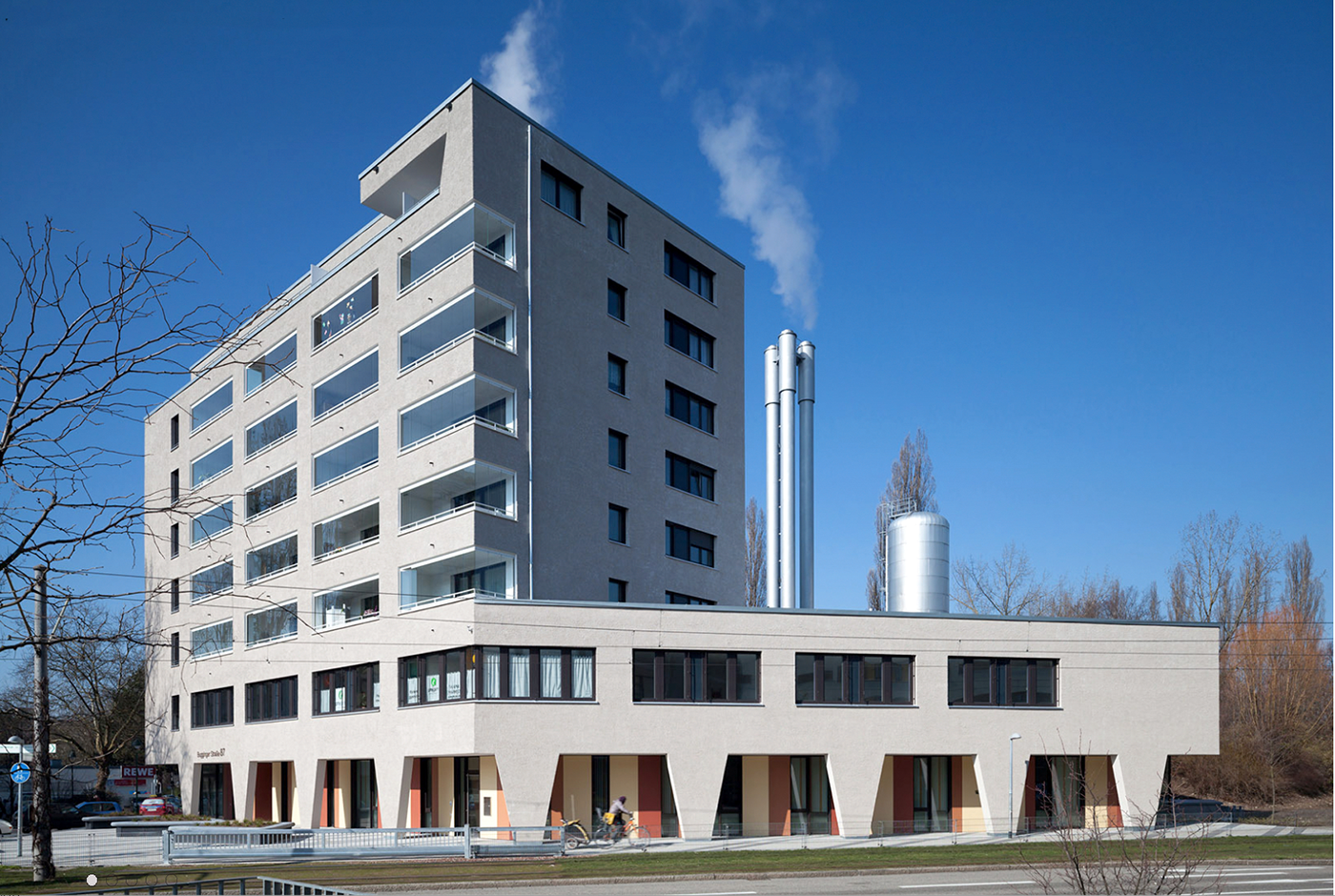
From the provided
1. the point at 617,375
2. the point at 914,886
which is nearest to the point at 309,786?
the point at 617,375

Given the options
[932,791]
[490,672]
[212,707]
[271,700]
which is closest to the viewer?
[490,672]

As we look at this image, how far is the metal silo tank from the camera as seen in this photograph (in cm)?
4753

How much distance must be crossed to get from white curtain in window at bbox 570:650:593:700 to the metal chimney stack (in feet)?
60.4

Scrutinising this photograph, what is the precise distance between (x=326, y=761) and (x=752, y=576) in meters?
35.1

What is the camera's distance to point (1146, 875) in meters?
10.9

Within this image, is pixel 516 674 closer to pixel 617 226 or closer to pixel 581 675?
pixel 581 675

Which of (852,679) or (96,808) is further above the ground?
(852,679)

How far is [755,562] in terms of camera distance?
77688 mm

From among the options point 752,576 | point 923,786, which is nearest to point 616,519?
point 923,786

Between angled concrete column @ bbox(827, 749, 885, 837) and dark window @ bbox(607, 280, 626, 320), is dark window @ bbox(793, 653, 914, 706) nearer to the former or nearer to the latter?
angled concrete column @ bbox(827, 749, 885, 837)

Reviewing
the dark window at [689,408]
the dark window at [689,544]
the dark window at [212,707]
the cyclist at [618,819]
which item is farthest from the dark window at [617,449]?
the dark window at [212,707]

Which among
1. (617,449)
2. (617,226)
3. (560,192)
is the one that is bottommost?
(617,449)

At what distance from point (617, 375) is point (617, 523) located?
20.0ft

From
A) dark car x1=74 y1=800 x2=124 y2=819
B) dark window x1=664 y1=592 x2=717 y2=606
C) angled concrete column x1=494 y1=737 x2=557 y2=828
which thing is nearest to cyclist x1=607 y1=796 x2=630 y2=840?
angled concrete column x1=494 y1=737 x2=557 y2=828
